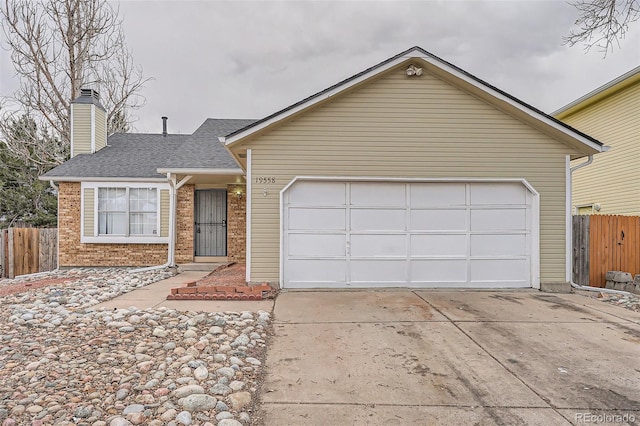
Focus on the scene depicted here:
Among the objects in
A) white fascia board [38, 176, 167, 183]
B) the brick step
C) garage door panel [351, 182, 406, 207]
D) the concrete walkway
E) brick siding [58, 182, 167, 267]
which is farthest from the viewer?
brick siding [58, 182, 167, 267]

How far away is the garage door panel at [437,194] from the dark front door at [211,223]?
6.13 metres

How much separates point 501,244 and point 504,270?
55 centimetres

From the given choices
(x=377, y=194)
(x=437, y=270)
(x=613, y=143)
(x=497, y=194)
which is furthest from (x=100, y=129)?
(x=613, y=143)

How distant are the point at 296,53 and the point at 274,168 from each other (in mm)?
10158

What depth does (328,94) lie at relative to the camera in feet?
21.5

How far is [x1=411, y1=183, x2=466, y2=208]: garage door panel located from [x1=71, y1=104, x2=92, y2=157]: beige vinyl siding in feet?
35.8

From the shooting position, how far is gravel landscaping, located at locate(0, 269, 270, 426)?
249cm

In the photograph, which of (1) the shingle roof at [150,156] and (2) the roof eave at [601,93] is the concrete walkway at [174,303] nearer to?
(1) the shingle roof at [150,156]

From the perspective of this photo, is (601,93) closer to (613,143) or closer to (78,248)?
(613,143)

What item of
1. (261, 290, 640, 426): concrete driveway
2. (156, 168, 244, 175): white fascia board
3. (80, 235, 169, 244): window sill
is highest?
(156, 168, 244, 175): white fascia board

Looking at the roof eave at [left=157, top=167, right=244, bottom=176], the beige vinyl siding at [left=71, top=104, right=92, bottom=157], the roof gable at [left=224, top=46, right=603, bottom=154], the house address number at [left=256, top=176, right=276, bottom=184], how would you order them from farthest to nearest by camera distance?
1. the beige vinyl siding at [left=71, top=104, right=92, bottom=157]
2. the roof eave at [left=157, top=167, right=244, bottom=176]
3. the house address number at [left=256, top=176, right=276, bottom=184]
4. the roof gable at [left=224, top=46, right=603, bottom=154]

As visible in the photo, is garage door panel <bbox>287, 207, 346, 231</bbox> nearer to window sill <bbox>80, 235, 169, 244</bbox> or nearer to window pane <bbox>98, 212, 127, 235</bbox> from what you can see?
window sill <bbox>80, 235, 169, 244</bbox>

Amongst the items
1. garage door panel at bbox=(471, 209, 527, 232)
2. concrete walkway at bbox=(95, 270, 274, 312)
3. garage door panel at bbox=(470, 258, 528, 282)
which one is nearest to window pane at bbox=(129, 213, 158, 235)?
concrete walkway at bbox=(95, 270, 274, 312)

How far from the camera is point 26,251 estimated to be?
33.8 feet
